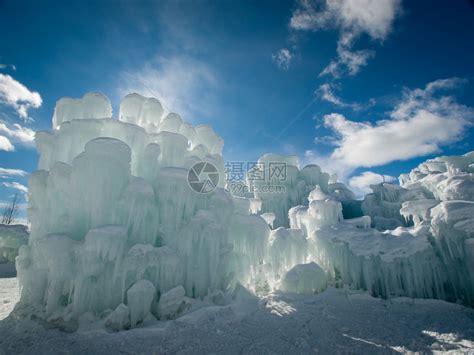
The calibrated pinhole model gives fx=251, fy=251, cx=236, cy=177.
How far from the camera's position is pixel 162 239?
41.5ft

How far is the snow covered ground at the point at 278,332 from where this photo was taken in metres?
8.34

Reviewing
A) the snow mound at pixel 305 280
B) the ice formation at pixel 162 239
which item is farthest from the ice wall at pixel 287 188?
the snow mound at pixel 305 280

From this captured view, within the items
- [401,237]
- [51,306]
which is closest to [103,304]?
[51,306]

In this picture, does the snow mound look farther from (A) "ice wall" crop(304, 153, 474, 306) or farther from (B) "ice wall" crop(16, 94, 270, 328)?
(B) "ice wall" crop(16, 94, 270, 328)

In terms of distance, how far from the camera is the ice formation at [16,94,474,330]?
1036 centimetres

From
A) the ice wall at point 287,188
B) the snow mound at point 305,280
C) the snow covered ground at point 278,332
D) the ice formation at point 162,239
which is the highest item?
the ice wall at point 287,188

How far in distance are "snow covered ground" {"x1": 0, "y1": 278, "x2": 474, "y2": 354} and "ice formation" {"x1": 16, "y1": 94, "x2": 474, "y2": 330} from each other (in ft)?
2.93

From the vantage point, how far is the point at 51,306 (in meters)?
10.3

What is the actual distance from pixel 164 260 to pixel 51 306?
472 cm

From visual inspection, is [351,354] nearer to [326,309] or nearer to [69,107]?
[326,309]

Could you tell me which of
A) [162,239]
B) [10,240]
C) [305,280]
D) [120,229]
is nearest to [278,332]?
[305,280]

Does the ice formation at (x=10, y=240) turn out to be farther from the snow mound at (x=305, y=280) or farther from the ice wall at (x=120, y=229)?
the snow mound at (x=305, y=280)

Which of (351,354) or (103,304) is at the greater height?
(103,304)

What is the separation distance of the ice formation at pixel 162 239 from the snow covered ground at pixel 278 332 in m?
0.89
